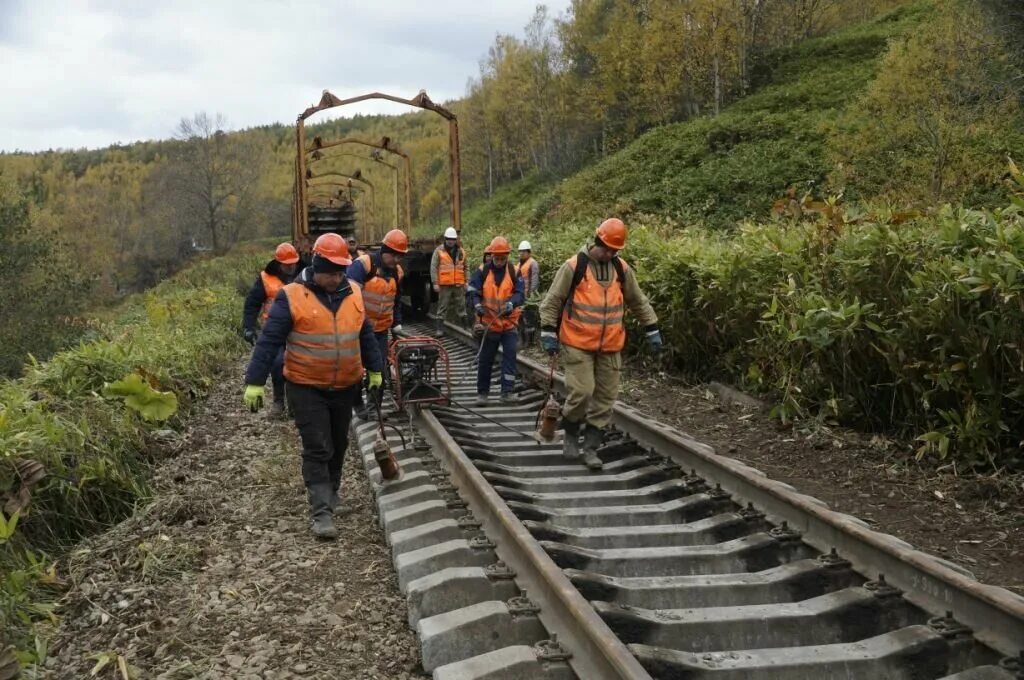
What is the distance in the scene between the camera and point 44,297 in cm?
3077

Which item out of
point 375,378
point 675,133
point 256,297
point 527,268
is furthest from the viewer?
point 675,133

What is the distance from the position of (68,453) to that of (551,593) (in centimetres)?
438

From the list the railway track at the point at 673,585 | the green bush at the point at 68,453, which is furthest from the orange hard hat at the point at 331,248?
the green bush at the point at 68,453

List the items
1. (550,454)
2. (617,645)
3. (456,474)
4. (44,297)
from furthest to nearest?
(44,297)
(550,454)
(456,474)
(617,645)

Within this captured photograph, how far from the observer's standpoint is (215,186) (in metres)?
69.0

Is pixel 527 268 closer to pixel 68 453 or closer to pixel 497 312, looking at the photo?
pixel 497 312

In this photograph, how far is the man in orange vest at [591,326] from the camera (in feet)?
20.1

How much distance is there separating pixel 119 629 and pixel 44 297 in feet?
103

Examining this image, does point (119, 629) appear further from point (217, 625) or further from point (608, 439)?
point (608, 439)

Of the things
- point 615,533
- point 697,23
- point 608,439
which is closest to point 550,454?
point 608,439

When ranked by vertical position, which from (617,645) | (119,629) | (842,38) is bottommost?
(119,629)

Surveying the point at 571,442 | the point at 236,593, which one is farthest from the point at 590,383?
the point at 236,593

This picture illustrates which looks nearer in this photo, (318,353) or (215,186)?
(318,353)

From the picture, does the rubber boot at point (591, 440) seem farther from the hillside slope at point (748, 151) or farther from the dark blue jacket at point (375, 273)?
the hillside slope at point (748, 151)
